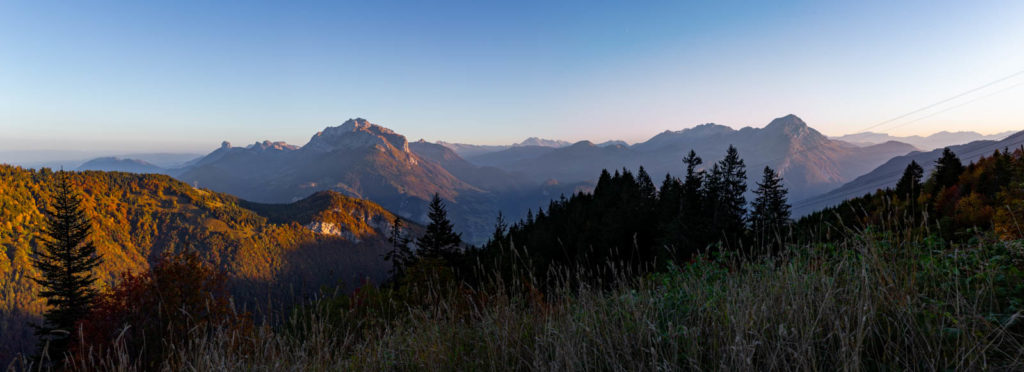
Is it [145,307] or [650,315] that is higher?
[650,315]

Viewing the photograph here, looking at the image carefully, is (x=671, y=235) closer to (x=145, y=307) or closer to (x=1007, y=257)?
(x=1007, y=257)

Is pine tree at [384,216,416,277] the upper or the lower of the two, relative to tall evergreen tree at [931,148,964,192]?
lower

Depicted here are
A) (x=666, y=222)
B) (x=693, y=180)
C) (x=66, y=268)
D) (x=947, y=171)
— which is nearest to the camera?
(x=66, y=268)

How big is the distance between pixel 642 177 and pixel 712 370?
54.9m

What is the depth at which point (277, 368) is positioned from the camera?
4223mm

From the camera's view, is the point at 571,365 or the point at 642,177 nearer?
the point at 571,365

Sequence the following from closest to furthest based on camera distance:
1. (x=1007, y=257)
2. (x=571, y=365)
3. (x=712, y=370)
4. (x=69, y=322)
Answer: (x=712, y=370) → (x=571, y=365) → (x=1007, y=257) → (x=69, y=322)

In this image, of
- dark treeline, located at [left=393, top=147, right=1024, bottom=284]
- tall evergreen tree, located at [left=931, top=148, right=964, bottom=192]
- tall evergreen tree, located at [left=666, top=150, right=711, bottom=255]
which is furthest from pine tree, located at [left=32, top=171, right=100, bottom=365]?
tall evergreen tree, located at [left=931, top=148, right=964, bottom=192]

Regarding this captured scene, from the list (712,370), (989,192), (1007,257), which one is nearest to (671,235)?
(989,192)

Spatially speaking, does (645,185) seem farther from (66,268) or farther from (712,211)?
(66,268)

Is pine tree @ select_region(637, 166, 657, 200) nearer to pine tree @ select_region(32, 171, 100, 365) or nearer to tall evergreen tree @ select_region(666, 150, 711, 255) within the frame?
tall evergreen tree @ select_region(666, 150, 711, 255)

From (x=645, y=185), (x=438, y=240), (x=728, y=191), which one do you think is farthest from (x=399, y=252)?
(x=645, y=185)

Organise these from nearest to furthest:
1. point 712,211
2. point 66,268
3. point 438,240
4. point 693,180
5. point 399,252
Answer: point 66,268, point 712,211, point 693,180, point 438,240, point 399,252

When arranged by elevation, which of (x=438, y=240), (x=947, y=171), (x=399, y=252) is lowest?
(x=399, y=252)
